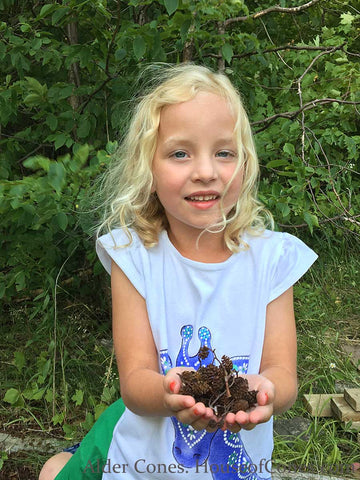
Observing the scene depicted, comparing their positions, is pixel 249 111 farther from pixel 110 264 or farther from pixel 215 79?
pixel 110 264

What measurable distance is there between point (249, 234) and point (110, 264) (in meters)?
0.49

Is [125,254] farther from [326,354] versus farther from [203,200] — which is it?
[326,354]

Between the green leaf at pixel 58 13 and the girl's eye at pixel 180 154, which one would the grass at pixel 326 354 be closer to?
the girl's eye at pixel 180 154

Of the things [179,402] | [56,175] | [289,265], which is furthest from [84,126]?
[179,402]

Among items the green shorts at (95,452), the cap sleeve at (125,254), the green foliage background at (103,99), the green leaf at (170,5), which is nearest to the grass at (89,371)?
the green foliage background at (103,99)

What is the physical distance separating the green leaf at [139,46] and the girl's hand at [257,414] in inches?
59.8

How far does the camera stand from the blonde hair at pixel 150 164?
1.79m

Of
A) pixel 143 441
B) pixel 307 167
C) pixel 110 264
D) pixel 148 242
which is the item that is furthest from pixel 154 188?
pixel 307 167

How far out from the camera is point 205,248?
6.17ft

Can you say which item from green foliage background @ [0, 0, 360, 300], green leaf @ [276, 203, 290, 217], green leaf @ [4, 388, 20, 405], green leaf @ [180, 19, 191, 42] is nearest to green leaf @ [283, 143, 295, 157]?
green foliage background @ [0, 0, 360, 300]

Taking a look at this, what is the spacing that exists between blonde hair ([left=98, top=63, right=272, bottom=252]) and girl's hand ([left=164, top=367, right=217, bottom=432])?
1.76ft

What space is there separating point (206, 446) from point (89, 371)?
162 centimetres

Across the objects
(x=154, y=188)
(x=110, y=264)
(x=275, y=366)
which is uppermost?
(x=154, y=188)

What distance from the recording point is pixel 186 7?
93.2 inches
